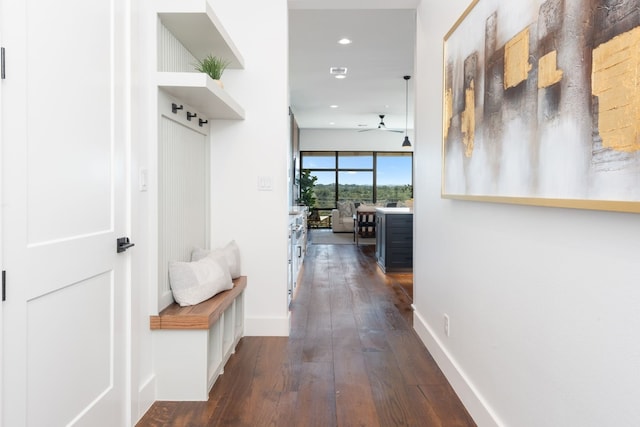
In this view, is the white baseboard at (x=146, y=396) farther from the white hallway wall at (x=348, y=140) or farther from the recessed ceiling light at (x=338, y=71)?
the white hallway wall at (x=348, y=140)

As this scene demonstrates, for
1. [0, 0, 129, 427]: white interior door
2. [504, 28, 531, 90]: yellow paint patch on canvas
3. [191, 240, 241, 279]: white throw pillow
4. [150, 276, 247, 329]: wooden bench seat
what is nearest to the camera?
[0, 0, 129, 427]: white interior door

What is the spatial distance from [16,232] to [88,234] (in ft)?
1.25

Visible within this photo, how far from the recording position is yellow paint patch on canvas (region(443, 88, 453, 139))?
2317 millimetres

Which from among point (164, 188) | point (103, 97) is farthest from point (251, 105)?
point (103, 97)

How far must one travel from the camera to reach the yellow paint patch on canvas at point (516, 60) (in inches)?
56.3

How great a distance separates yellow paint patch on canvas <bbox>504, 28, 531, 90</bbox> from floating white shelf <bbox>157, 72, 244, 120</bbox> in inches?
55.0

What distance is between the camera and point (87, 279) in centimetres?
161

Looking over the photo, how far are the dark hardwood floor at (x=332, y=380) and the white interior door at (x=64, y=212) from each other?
22.1 inches

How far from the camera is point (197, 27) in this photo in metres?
Answer: 2.44

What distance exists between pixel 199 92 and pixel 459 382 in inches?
79.0

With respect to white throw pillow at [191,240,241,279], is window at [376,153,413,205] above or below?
above

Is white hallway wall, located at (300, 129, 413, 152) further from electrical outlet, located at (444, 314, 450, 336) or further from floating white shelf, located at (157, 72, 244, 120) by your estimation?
electrical outlet, located at (444, 314, 450, 336)

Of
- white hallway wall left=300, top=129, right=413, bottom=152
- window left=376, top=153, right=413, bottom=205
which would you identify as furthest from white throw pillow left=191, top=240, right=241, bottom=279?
window left=376, top=153, right=413, bottom=205

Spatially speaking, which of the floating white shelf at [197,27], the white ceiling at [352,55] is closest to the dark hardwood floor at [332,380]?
the floating white shelf at [197,27]
